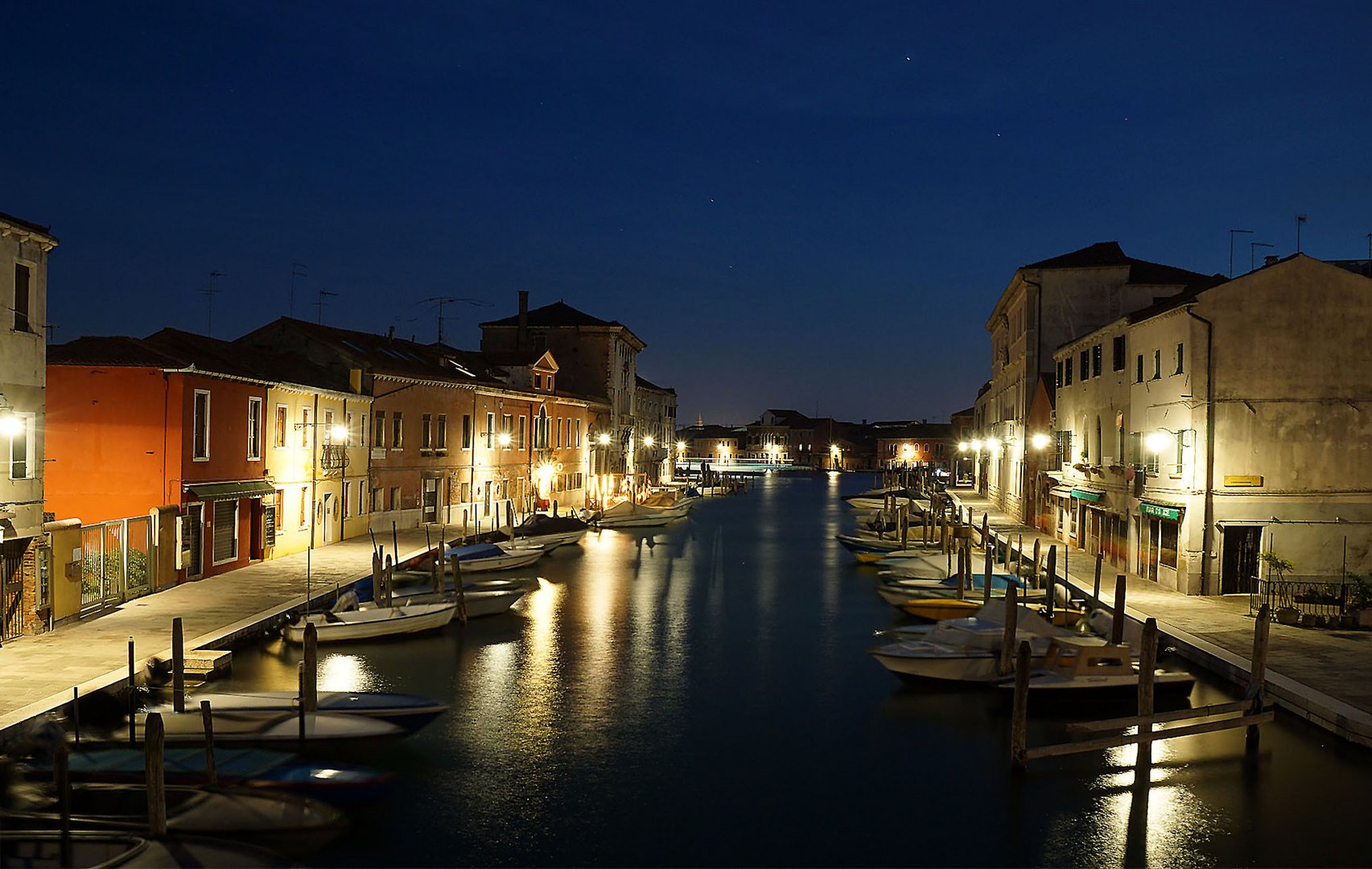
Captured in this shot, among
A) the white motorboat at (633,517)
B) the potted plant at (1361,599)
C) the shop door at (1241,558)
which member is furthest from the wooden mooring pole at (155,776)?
the white motorboat at (633,517)

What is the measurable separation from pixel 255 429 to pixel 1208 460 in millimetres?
26004

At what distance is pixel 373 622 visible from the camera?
78.6 ft

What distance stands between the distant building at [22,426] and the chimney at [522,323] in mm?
45409

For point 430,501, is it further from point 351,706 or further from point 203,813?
point 203,813

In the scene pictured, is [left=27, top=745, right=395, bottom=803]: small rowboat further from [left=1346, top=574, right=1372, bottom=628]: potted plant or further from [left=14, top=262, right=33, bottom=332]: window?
[left=1346, top=574, right=1372, bottom=628]: potted plant

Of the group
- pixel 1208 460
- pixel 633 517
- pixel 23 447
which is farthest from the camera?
pixel 633 517

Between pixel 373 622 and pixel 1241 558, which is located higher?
pixel 1241 558

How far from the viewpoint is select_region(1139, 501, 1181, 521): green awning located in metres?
26.6

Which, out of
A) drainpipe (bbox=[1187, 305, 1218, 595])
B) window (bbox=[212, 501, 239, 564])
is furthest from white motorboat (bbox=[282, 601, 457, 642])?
drainpipe (bbox=[1187, 305, 1218, 595])

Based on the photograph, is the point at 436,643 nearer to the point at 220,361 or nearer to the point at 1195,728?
the point at 220,361

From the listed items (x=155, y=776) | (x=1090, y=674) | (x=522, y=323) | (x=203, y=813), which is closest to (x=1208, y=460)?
(x=1090, y=674)

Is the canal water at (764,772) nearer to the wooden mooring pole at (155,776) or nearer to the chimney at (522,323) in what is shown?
the wooden mooring pole at (155,776)

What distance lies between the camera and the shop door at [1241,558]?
25844 mm

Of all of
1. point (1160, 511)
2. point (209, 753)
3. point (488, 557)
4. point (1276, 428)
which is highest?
point (1276, 428)
